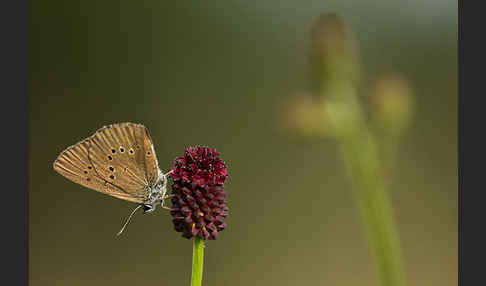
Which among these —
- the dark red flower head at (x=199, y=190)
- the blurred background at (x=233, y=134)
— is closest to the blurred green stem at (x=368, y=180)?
the dark red flower head at (x=199, y=190)

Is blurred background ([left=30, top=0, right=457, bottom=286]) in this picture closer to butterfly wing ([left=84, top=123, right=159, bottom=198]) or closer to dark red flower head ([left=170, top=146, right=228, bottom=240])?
butterfly wing ([left=84, top=123, right=159, bottom=198])

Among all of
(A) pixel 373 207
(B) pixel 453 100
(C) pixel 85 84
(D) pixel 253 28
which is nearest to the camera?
(A) pixel 373 207

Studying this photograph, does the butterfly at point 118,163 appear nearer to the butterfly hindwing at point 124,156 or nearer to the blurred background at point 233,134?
the butterfly hindwing at point 124,156

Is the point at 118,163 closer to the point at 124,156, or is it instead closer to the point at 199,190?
the point at 124,156

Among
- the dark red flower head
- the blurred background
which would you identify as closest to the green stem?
the dark red flower head

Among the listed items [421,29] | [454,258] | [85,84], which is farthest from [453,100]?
[85,84]

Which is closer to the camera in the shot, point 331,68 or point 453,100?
point 331,68

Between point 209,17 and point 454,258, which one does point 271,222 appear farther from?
point 209,17
